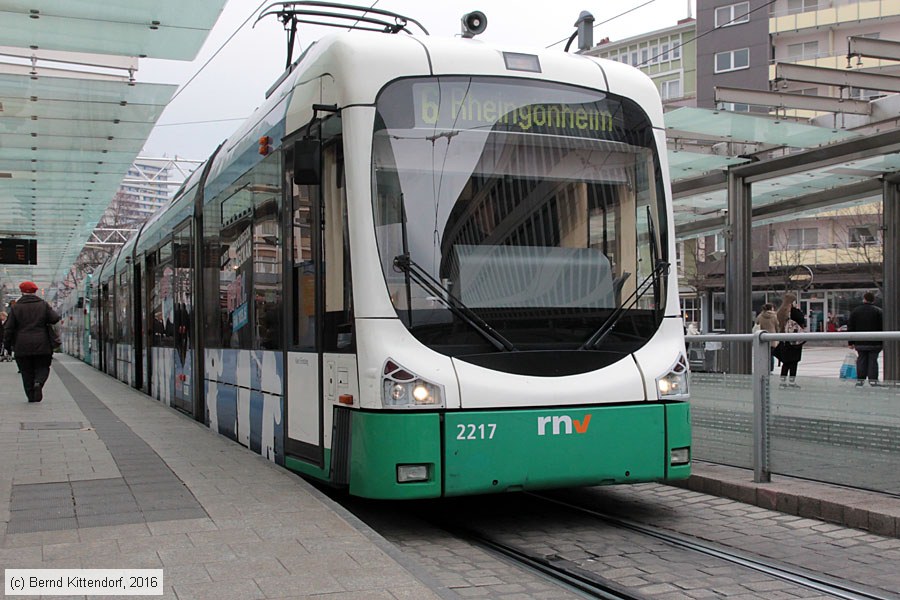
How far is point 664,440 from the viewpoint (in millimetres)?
6297

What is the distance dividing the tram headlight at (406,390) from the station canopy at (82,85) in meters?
6.41

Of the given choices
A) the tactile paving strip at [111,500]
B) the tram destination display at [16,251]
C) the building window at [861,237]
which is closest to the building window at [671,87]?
the building window at [861,237]

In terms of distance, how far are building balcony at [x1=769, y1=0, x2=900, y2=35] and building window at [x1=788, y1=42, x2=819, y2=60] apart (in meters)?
1.04

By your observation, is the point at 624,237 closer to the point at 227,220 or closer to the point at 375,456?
the point at 375,456

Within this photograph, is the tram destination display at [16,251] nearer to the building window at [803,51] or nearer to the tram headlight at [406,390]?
the tram headlight at [406,390]

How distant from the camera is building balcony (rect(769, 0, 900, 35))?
158 ft

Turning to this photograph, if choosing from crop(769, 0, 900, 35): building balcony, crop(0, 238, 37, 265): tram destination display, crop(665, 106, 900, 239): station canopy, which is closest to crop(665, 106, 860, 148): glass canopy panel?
crop(665, 106, 900, 239): station canopy

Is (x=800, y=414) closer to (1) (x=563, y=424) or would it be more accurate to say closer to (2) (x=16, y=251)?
(1) (x=563, y=424)

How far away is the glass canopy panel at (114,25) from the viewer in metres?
10.6

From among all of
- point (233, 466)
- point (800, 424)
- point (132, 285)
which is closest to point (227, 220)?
point (233, 466)

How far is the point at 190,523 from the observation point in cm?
537

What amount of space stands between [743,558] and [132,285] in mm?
13722

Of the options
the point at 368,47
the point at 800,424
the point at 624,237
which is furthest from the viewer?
the point at 800,424

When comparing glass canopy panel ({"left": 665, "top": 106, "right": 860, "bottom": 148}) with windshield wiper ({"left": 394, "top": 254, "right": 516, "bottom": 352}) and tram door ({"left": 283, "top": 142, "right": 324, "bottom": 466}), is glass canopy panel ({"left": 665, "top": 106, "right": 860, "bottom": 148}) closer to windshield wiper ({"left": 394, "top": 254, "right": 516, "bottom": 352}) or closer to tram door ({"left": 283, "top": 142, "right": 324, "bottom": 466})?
tram door ({"left": 283, "top": 142, "right": 324, "bottom": 466})
